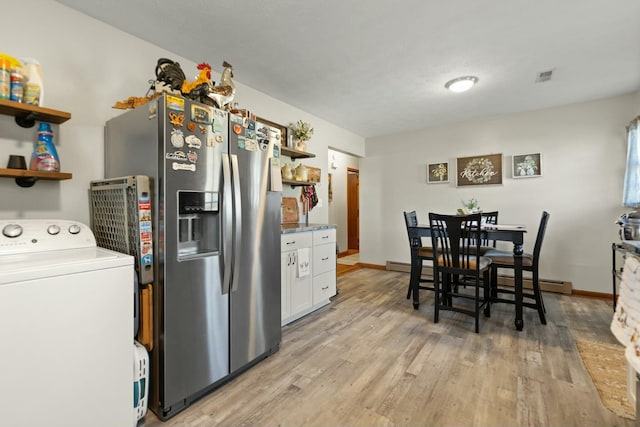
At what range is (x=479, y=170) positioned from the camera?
4.33 metres

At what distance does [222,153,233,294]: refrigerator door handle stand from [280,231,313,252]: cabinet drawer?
0.78m

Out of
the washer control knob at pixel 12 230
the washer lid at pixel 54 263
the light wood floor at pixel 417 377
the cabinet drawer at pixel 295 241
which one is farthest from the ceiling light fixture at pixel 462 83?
the washer control knob at pixel 12 230

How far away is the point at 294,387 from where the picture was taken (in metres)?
1.80

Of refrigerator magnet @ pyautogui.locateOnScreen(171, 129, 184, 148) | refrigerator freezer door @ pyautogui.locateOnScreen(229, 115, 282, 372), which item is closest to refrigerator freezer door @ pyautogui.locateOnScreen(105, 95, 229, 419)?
refrigerator magnet @ pyautogui.locateOnScreen(171, 129, 184, 148)

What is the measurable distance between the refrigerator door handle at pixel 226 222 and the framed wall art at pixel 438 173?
3.81 m

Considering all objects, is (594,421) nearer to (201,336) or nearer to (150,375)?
(201,336)

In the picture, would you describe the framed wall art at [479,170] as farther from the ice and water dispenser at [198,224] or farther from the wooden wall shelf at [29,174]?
the wooden wall shelf at [29,174]

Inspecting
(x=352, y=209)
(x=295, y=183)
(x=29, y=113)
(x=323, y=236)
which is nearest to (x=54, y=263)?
(x=29, y=113)

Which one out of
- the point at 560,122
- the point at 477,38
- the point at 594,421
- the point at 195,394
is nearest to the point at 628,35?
the point at 477,38

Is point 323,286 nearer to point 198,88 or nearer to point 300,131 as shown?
point 300,131

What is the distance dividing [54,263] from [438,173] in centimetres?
470

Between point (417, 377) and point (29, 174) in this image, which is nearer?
point (29, 174)

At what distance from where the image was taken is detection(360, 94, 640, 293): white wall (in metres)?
3.53

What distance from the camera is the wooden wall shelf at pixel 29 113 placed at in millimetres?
1475
